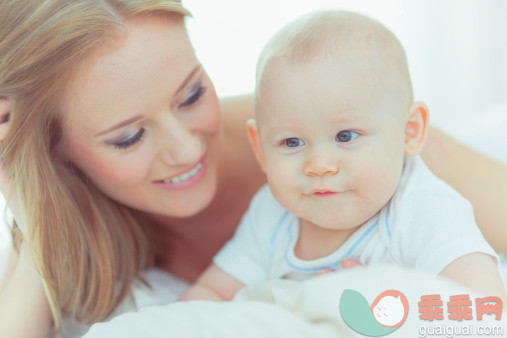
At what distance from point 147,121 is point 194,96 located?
152 mm

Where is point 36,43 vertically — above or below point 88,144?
above

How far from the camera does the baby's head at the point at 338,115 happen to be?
108 centimetres

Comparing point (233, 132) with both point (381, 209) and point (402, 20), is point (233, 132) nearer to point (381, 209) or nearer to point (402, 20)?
point (381, 209)

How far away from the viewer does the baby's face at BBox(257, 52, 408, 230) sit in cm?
108

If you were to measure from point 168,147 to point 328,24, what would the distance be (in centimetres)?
50

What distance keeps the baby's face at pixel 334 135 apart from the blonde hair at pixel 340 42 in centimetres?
2

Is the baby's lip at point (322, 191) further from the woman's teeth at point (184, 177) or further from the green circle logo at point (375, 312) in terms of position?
the woman's teeth at point (184, 177)

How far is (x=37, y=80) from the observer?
1.29 metres

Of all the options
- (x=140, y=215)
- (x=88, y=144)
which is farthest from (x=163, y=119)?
(x=140, y=215)

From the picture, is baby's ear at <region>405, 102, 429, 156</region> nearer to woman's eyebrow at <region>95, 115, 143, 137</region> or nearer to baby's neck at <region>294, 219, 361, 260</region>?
baby's neck at <region>294, 219, 361, 260</region>

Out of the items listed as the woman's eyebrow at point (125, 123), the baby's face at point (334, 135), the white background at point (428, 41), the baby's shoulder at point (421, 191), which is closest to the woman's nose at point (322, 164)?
the baby's face at point (334, 135)

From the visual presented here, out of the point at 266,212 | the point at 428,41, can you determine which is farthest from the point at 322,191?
the point at 428,41

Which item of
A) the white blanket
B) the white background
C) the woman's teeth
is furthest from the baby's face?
the white background

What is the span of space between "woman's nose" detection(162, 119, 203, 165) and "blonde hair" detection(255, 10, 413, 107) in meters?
0.30
